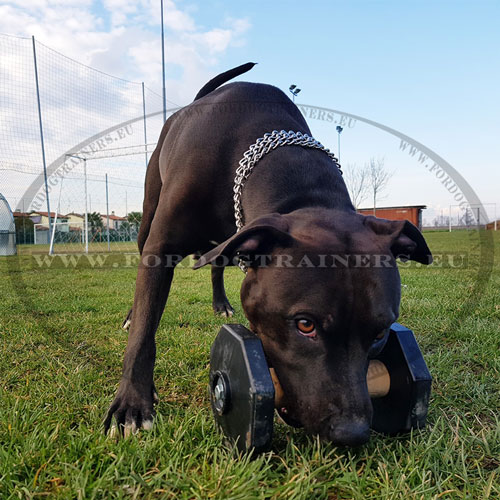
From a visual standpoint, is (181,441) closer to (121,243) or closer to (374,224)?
(374,224)

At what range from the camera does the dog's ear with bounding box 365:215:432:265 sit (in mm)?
1777

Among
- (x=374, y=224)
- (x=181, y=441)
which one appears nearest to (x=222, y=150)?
(x=374, y=224)

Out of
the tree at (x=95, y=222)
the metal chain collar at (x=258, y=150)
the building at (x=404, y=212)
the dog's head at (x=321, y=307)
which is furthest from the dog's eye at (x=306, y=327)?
the building at (x=404, y=212)

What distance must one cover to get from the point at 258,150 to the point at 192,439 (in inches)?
54.9

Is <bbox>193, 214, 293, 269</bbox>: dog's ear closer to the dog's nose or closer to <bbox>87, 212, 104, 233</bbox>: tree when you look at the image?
the dog's nose

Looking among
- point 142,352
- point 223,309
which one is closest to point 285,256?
point 142,352

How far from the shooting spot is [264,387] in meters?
1.45

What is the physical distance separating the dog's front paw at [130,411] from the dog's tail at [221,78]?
98.0 inches

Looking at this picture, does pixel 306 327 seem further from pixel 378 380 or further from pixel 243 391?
Result: pixel 378 380

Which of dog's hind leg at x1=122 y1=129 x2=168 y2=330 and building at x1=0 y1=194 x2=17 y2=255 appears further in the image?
building at x1=0 y1=194 x2=17 y2=255

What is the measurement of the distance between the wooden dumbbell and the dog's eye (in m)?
0.16

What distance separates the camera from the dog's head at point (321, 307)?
4.74 ft

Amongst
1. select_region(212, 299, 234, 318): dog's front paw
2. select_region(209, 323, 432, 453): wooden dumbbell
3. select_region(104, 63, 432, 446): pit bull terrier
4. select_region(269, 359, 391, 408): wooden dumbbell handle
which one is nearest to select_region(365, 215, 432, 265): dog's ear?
select_region(104, 63, 432, 446): pit bull terrier

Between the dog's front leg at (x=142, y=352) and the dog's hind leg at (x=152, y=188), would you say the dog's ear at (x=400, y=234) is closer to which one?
the dog's front leg at (x=142, y=352)
